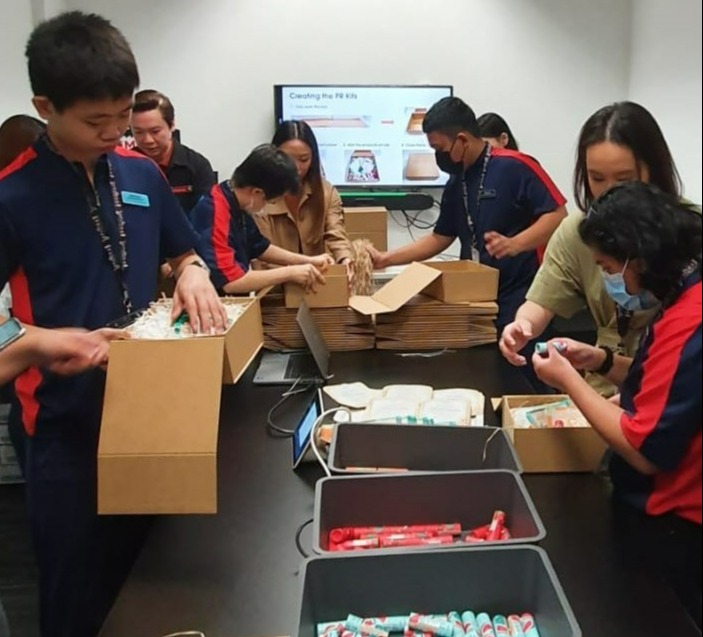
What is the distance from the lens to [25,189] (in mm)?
1309

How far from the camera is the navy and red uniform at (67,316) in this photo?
1.33m

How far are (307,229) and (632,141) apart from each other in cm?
195

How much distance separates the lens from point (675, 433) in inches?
20.4

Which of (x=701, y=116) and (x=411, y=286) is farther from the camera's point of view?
(x=411, y=286)

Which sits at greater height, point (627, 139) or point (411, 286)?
point (627, 139)

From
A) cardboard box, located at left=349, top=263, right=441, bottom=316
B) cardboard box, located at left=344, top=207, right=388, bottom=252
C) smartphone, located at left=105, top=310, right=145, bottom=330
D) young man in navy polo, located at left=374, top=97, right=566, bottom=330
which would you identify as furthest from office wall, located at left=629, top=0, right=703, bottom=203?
cardboard box, located at left=344, top=207, right=388, bottom=252

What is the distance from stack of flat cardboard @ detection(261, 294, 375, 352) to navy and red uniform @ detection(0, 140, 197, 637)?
2.28 ft

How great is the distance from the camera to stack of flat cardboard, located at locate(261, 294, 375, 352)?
220 centimetres

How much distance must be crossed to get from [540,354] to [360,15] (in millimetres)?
3746

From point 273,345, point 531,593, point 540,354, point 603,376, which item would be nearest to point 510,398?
point 603,376

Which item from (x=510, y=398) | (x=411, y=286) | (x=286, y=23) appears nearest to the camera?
(x=510, y=398)

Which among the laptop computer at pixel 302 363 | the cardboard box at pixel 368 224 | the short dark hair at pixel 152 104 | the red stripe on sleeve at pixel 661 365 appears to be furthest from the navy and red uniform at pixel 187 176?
the red stripe on sleeve at pixel 661 365

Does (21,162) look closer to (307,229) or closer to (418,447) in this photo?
(418,447)

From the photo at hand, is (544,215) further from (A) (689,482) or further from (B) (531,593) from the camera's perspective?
(A) (689,482)
